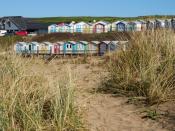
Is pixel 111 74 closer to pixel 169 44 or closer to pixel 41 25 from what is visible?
pixel 169 44

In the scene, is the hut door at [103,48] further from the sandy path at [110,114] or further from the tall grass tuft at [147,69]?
the sandy path at [110,114]

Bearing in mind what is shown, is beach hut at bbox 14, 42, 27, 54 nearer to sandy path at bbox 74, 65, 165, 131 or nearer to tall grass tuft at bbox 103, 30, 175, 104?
tall grass tuft at bbox 103, 30, 175, 104

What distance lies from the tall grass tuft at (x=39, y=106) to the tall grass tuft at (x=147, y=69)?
3.89 feet

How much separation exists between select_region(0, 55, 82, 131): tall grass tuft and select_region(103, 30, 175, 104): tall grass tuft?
3.89 ft

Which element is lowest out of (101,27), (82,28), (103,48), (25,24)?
(25,24)

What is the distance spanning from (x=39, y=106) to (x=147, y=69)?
1.96 meters

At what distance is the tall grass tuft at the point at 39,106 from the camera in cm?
412

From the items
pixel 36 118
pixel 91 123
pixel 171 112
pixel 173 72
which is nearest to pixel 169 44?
pixel 173 72

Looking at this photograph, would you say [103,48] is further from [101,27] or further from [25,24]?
[25,24]

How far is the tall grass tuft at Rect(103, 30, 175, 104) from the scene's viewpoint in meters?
5.45

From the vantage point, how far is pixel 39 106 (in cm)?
434

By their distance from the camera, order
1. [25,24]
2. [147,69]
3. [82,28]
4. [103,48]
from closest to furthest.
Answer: [147,69] → [103,48] → [82,28] → [25,24]

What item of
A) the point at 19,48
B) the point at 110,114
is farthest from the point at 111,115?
the point at 19,48

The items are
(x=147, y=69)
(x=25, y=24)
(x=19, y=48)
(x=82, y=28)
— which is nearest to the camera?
(x=147, y=69)
